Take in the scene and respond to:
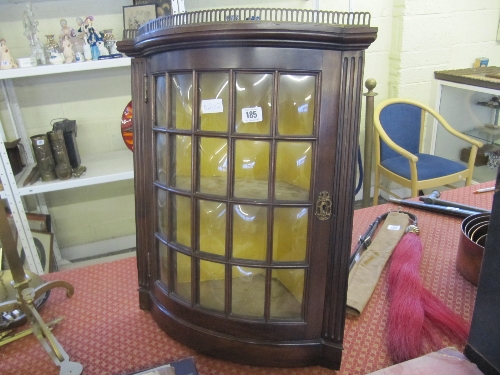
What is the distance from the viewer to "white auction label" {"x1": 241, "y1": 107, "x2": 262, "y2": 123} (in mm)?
621

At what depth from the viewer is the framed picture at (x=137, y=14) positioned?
2.04 meters

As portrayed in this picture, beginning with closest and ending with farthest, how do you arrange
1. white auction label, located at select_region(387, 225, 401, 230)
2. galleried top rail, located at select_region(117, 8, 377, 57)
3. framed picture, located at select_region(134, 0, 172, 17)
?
galleried top rail, located at select_region(117, 8, 377, 57), white auction label, located at select_region(387, 225, 401, 230), framed picture, located at select_region(134, 0, 172, 17)

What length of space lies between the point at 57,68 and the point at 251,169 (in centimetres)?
157

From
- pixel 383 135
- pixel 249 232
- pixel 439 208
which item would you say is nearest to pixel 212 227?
pixel 249 232

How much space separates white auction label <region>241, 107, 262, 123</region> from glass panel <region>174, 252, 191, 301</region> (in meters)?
0.28

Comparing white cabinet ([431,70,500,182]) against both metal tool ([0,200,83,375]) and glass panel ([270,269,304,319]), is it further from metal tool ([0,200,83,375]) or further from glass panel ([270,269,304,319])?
metal tool ([0,200,83,375])

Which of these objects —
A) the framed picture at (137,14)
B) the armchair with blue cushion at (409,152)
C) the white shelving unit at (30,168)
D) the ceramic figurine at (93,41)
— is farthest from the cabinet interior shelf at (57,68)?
the armchair with blue cushion at (409,152)

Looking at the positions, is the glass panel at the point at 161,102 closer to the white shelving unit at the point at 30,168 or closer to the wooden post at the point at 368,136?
the white shelving unit at the point at 30,168

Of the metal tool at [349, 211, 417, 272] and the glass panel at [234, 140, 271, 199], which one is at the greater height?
the glass panel at [234, 140, 271, 199]

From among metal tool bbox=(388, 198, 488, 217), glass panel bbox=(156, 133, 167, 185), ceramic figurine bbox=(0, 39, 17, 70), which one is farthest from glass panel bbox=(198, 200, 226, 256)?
ceramic figurine bbox=(0, 39, 17, 70)

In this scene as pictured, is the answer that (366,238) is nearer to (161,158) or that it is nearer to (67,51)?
(161,158)

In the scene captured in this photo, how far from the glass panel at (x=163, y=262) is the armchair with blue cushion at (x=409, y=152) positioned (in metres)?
1.90

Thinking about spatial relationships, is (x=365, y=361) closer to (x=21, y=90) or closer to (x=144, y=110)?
(x=144, y=110)

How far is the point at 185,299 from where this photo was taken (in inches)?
29.2
